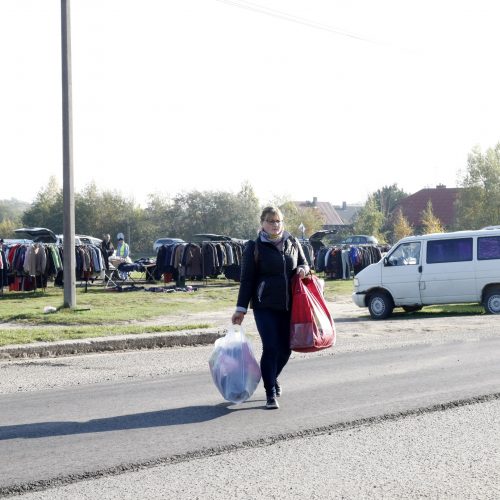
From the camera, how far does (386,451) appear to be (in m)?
6.86

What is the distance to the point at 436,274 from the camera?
2111cm

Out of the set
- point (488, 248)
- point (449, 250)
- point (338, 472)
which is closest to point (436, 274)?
point (449, 250)

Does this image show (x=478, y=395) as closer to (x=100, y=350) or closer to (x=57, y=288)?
(x=100, y=350)

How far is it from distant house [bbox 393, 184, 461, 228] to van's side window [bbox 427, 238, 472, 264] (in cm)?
7676

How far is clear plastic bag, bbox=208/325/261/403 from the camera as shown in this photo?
8703 mm

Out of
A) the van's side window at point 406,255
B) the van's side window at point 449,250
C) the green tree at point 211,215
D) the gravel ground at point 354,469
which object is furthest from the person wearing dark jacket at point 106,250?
the green tree at point 211,215

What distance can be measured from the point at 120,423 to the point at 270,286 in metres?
1.83

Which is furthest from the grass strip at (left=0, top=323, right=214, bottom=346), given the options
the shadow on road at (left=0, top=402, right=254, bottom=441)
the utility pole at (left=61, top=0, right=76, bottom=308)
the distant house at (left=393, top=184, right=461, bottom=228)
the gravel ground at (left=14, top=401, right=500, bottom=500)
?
the distant house at (left=393, top=184, right=461, bottom=228)

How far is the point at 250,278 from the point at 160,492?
3.27 metres

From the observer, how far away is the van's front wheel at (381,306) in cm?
2134

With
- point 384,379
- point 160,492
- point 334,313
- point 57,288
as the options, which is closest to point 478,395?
point 384,379

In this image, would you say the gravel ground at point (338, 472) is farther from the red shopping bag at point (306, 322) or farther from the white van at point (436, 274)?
the white van at point (436, 274)

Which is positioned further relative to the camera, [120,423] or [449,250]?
[449,250]

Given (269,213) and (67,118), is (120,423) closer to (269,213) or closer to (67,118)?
(269,213)
